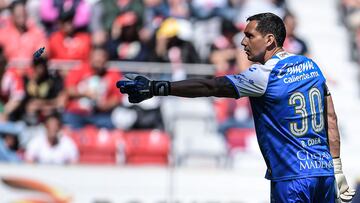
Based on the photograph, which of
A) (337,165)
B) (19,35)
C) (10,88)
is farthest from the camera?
(19,35)

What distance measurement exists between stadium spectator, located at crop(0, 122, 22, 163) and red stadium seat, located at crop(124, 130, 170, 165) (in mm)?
1497

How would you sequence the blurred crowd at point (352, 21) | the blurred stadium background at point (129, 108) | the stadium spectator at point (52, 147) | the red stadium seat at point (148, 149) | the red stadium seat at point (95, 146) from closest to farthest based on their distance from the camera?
1. the blurred stadium background at point (129, 108)
2. the stadium spectator at point (52, 147)
3. the red stadium seat at point (95, 146)
4. the red stadium seat at point (148, 149)
5. the blurred crowd at point (352, 21)

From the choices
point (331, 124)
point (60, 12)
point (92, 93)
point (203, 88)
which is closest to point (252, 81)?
point (203, 88)

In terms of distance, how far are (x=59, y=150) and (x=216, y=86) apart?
6.26m

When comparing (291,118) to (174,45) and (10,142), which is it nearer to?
(10,142)

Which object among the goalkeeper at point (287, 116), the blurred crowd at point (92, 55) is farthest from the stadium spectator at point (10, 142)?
the goalkeeper at point (287, 116)

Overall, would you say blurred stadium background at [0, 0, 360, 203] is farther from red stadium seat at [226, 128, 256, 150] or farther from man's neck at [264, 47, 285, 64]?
man's neck at [264, 47, 285, 64]

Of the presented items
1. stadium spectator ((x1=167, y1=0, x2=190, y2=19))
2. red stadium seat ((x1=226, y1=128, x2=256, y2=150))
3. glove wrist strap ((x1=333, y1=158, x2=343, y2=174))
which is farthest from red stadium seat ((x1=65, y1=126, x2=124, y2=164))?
glove wrist strap ((x1=333, y1=158, x2=343, y2=174))

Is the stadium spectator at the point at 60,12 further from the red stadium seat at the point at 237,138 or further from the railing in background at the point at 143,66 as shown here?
the red stadium seat at the point at 237,138

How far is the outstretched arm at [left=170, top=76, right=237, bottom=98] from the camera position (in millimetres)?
5512

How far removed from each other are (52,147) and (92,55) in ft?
5.77

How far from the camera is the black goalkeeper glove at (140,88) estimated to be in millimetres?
5402

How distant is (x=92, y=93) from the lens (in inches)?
484

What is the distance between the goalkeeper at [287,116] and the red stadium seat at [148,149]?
5796 mm
